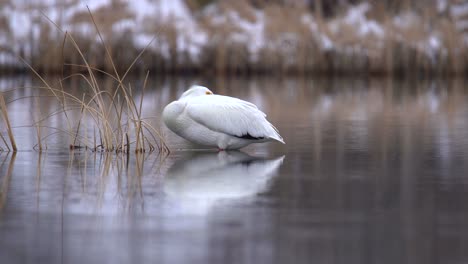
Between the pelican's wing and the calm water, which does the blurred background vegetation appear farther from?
the pelican's wing

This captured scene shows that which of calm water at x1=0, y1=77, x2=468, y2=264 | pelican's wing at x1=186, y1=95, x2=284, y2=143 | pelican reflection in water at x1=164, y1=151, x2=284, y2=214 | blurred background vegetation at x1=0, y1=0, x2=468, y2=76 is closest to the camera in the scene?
calm water at x1=0, y1=77, x2=468, y2=264

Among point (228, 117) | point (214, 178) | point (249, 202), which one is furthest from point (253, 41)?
point (249, 202)

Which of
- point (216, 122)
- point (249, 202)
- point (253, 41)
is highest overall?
point (253, 41)

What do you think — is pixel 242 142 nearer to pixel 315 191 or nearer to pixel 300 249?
pixel 315 191

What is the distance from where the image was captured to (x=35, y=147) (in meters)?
7.36

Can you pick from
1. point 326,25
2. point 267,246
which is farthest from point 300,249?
point 326,25

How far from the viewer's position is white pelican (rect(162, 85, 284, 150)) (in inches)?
277

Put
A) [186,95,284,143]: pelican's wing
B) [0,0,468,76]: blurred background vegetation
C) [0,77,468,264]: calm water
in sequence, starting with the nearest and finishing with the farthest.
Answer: [0,77,468,264]: calm water, [186,95,284,143]: pelican's wing, [0,0,468,76]: blurred background vegetation

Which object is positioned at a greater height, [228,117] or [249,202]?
[228,117]

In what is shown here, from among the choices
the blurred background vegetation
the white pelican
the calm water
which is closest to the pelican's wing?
the white pelican

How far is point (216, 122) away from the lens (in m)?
7.03

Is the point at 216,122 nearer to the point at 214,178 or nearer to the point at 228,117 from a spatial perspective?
the point at 228,117

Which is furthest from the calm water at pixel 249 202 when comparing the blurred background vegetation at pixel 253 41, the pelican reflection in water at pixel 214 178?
the blurred background vegetation at pixel 253 41

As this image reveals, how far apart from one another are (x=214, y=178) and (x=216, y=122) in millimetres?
1373
